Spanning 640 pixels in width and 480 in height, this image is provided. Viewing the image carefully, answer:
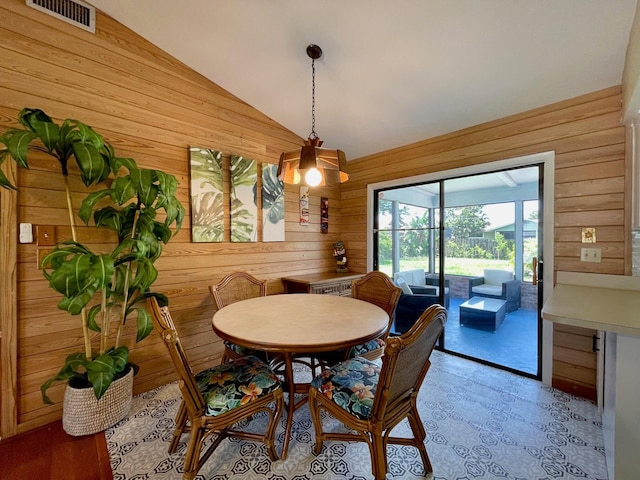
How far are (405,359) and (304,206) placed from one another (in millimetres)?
2599

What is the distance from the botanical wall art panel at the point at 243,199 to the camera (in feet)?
9.41

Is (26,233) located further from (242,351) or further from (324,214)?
(324,214)

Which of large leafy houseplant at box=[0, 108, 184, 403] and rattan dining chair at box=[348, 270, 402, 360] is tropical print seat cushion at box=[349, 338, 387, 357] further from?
large leafy houseplant at box=[0, 108, 184, 403]

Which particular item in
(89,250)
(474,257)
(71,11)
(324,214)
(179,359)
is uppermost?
(71,11)

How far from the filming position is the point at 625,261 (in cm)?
200

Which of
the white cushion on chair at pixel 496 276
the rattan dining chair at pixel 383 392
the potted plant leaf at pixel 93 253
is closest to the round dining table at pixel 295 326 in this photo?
the rattan dining chair at pixel 383 392

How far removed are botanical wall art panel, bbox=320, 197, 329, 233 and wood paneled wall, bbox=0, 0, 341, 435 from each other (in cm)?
77

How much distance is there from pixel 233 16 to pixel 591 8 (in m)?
2.31

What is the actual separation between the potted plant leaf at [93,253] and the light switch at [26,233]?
21 centimetres

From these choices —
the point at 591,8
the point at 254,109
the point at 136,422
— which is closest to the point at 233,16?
the point at 254,109

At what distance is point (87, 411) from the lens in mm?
1796

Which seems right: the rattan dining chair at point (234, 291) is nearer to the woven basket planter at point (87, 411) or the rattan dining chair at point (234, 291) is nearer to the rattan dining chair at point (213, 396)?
the rattan dining chair at point (213, 396)

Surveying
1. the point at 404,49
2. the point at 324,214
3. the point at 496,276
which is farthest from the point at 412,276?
the point at 404,49

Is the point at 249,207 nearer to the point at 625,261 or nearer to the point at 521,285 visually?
the point at 521,285
